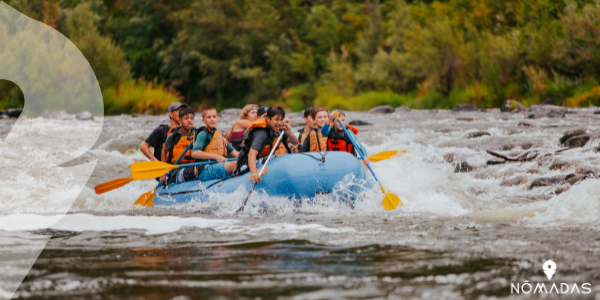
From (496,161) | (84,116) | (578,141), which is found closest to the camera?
(496,161)

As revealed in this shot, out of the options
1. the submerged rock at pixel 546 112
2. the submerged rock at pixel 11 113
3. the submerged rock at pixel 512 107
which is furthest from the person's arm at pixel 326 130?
the submerged rock at pixel 11 113

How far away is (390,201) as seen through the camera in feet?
16.6

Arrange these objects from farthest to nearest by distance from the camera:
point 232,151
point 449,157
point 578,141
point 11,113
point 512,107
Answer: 1. point 11,113
2. point 512,107
3. point 449,157
4. point 578,141
5. point 232,151

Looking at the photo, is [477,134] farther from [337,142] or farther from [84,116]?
[84,116]

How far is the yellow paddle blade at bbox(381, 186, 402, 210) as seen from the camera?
16.5 feet

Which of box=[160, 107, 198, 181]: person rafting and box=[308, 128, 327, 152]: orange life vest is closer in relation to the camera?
box=[308, 128, 327, 152]: orange life vest

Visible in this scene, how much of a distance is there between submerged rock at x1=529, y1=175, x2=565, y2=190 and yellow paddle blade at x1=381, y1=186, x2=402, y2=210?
1961mm

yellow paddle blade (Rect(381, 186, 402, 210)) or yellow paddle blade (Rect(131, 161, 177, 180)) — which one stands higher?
yellow paddle blade (Rect(381, 186, 402, 210))

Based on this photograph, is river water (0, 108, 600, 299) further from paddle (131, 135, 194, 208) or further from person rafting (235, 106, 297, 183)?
person rafting (235, 106, 297, 183)

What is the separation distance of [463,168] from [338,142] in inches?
93.9

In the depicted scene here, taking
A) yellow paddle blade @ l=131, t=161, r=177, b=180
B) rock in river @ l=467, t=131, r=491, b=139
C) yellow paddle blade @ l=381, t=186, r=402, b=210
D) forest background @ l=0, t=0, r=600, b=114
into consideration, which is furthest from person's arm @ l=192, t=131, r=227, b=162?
forest background @ l=0, t=0, r=600, b=114

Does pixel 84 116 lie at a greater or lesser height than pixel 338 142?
lesser

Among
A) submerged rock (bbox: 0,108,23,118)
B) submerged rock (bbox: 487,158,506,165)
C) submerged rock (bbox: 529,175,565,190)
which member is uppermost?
submerged rock (bbox: 529,175,565,190)

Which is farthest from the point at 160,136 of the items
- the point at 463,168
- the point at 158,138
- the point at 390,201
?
the point at 463,168
